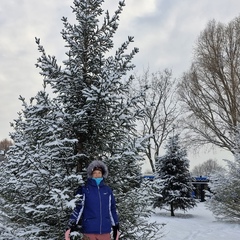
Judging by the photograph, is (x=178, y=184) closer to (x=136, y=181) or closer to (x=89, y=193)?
(x=136, y=181)

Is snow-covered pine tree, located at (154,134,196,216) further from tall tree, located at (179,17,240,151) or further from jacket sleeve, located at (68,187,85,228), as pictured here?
jacket sleeve, located at (68,187,85,228)

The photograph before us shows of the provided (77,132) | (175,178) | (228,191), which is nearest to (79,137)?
(77,132)

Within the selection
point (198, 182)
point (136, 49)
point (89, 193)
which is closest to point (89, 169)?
point (89, 193)

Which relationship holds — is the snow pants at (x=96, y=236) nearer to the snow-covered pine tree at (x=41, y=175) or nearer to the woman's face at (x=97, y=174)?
the snow-covered pine tree at (x=41, y=175)

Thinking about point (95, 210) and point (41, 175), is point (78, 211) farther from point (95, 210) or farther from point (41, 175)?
point (41, 175)

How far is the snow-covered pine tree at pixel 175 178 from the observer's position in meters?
17.3

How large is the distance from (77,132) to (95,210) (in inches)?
45.9

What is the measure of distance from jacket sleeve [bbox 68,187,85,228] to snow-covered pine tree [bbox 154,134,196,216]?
13.4 meters

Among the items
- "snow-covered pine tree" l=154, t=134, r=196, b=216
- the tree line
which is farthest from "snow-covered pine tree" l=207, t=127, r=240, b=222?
the tree line

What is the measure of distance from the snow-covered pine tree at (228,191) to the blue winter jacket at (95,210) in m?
7.94

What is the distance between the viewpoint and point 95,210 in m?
4.00

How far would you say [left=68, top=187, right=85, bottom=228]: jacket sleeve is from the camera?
390 cm

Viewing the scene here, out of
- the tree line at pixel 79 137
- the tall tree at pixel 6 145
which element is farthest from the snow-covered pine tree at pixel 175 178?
the tree line at pixel 79 137

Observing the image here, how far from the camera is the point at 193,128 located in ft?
79.9
